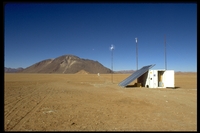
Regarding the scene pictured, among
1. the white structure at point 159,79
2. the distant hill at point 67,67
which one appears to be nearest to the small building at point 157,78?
the white structure at point 159,79

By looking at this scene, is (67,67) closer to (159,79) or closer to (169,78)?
(159,79)

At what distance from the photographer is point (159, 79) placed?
19.5 meters

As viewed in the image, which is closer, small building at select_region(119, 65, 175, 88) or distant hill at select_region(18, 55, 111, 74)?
small building at select_region(119, 65, 175, 88)

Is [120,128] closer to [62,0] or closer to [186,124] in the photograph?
[186,124]

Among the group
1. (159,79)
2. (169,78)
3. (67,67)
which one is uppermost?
(67,67)

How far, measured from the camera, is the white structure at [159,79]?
18609 millimetres

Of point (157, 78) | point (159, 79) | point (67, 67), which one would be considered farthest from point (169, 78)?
point (67, 67)

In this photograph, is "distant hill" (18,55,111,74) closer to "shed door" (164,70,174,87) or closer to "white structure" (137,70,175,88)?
"white structure" (137,70,175,88)

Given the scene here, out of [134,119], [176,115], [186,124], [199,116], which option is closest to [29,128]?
[134,119]

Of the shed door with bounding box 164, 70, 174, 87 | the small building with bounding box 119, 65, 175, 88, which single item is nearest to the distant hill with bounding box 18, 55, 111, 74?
the small building with bounding box 119, 65, 175, 88

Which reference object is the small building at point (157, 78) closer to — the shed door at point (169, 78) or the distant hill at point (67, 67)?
the shed door at point (169, 78)

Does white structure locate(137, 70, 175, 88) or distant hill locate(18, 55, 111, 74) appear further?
distant hill locate(18, 55, 111, 74)

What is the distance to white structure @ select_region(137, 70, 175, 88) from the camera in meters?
18.6
